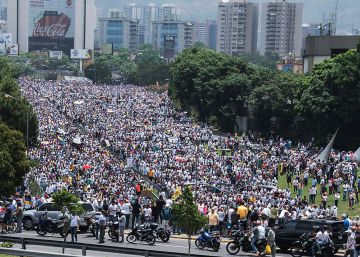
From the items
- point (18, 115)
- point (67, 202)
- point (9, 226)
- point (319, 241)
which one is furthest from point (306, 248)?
point (18, 115)

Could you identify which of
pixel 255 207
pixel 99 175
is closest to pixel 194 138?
pixel 99 175

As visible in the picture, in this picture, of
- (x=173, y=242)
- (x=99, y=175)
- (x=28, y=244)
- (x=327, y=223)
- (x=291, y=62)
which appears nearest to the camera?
(x=28, y=244)

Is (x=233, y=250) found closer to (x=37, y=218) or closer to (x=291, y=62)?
(x=37, y=218)

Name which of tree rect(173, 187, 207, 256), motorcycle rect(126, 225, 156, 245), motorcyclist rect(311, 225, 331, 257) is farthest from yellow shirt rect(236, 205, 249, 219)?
motorcyclist rect(311, 225, 331, 257)

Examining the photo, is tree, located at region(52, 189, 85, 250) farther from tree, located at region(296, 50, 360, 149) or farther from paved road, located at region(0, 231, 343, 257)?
tree, located at region(296, 50, 360, 149)

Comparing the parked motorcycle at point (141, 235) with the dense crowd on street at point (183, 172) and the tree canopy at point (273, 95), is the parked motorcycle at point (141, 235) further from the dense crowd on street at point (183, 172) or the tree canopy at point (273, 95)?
the tree canopy at point (273, 95)

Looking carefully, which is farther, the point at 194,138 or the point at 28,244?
the point at 194,138
